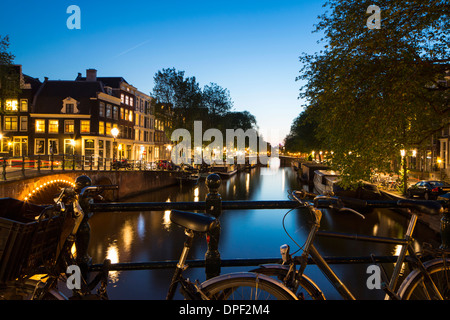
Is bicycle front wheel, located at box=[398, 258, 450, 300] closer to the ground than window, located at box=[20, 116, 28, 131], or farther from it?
closer to the ground

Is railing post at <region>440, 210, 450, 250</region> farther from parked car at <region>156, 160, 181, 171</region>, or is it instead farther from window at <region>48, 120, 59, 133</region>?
window at <region>48, 120, 59, 133</region>

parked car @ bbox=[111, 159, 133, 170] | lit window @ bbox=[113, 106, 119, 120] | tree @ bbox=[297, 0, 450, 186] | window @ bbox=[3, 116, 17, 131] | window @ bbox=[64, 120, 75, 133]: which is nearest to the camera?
tree @ bbox=[297, 0, 450, 186]

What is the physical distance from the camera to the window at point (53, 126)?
133ft

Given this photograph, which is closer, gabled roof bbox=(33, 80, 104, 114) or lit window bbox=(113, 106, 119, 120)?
gabled roof bbox=(33, 80, 104, 114)

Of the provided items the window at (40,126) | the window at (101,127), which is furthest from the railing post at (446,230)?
the window at (40,126)

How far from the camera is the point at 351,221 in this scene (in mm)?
22578

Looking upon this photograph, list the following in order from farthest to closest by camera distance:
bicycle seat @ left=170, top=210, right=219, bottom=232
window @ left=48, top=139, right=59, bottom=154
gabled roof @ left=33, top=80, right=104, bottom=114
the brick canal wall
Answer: gabled roof @ left=33, top=80, right=104, bottom=114
window @ left=48, top=139, right=59, bottom=154
the brick canal wall
bicycle seat @ left=170, top=210, right=219, bottom=232

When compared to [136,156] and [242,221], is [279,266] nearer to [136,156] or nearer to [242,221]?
[242,221]

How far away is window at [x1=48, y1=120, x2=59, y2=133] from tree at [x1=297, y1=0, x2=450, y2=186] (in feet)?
120

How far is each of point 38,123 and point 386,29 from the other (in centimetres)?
3967

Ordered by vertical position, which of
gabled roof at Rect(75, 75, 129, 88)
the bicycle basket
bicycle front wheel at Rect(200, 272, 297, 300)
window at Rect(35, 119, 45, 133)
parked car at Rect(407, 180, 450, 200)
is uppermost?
gabled roof at Rect(75, 75, 129, 88)

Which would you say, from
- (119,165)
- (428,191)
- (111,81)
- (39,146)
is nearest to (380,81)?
(428,191)

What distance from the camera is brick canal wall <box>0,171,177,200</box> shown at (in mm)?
16281

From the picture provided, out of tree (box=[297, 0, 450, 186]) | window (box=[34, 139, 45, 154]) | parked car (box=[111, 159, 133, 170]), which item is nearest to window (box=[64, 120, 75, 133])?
window (box=[34, 139, 45, 154])
